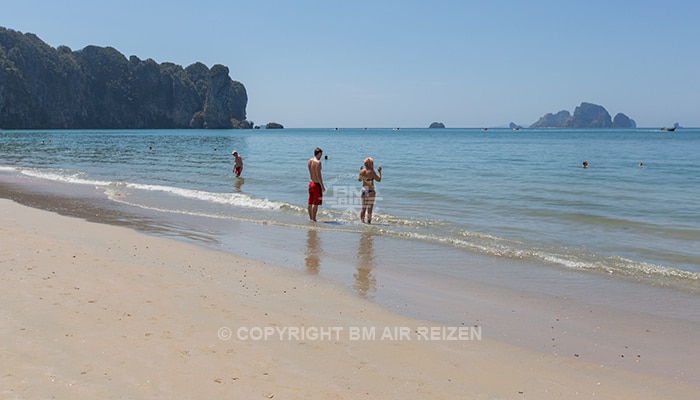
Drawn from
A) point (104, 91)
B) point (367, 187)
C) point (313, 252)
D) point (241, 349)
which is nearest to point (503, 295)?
point (313, 252)

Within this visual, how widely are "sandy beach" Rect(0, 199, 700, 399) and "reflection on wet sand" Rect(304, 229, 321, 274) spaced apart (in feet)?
3.99

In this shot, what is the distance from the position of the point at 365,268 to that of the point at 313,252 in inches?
59.0

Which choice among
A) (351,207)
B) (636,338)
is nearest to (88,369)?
(636,338)

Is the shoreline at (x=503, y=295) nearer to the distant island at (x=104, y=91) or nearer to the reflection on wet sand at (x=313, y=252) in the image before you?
the reflection on wet sand at (x=313, y=252)

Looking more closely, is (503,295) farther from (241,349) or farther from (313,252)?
(241,349)

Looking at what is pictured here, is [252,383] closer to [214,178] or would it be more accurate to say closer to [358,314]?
[358,314]

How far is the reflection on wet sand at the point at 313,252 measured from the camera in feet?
28.6

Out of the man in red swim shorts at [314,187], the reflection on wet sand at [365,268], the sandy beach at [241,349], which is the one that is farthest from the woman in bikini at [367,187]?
the sandy beach at [241,349]

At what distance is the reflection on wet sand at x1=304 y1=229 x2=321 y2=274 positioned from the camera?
8727 mm

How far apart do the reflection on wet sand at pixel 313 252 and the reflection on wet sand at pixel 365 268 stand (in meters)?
0.68

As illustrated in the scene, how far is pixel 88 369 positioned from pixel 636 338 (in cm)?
535

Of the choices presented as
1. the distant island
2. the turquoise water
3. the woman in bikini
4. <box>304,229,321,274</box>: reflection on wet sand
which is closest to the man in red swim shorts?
the turquoise water

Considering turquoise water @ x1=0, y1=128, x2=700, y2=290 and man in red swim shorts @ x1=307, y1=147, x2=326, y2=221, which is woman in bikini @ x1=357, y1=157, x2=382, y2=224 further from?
man in red swim shorts @ x1=307, y1=147, x2=326, y2=221

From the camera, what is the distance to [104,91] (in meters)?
179
